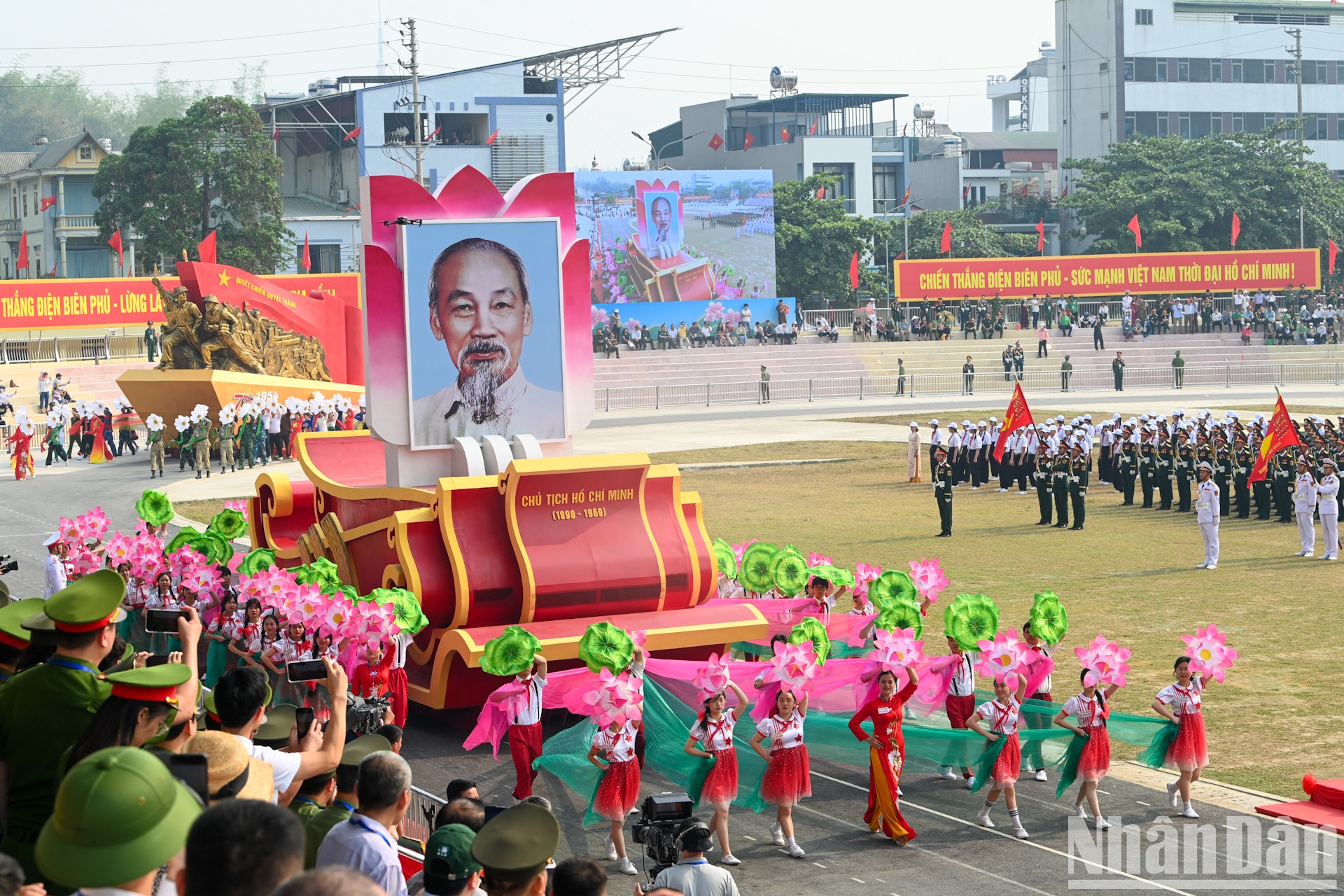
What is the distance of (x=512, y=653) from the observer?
463 inches

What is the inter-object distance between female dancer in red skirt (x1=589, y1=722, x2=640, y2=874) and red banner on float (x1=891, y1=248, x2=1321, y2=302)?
167 ft

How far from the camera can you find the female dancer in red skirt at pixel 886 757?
10781 mm

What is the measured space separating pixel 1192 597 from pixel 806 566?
6814 millimetres

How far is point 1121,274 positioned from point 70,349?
40.6 m

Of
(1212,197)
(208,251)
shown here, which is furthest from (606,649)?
(1212,197)

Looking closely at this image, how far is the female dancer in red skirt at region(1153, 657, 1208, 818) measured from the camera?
1114 cm

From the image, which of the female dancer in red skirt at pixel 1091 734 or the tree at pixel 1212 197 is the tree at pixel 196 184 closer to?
the tree at pixel 1212 197

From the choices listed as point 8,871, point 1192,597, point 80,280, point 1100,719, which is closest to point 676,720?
point 1100,719

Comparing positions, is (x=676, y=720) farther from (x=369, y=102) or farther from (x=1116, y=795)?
(x=369, y=102)

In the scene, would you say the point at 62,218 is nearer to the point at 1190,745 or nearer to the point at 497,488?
the point at 497,488

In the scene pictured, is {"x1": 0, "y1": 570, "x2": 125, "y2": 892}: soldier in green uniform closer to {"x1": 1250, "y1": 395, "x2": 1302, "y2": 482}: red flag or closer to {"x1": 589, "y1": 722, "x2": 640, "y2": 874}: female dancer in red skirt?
{"x1": 589, "y1": 722, "x2": 640, "y2": 874}: female dancer in red skirt

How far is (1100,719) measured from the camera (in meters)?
11.1

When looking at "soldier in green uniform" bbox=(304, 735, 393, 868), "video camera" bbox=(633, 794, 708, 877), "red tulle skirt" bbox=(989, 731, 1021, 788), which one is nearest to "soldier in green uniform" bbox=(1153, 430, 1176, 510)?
"red tulle skirt" bbox=(989, 731, 1021, 788)

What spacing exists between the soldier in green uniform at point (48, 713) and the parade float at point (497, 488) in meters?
7.41
